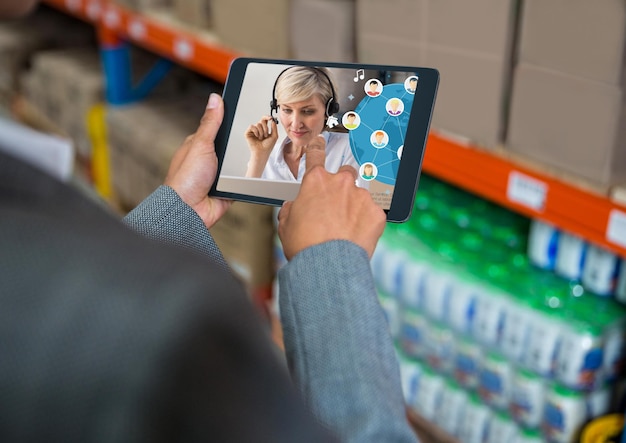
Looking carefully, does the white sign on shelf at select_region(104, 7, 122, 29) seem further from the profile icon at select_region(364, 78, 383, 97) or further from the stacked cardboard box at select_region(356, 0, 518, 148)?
the profile icon at select_region(364, 78, 383, 97)

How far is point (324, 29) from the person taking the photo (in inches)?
69.9

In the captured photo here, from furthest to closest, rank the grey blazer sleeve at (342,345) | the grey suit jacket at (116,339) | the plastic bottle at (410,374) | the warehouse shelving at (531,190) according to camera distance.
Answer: the plastic bottle at (410,374) < the warehouse shelving at (531,190) < the grey blazer sleeve at (342,345) < the grey suit jacket at (116,339)

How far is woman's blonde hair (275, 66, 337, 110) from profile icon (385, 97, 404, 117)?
0.26ft

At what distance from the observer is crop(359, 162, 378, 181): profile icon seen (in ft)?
3.17

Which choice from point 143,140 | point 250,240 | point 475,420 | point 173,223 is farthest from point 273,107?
point 143,140

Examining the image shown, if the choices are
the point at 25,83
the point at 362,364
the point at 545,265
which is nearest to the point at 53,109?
the point at 25,83

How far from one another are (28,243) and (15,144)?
59 millimetres

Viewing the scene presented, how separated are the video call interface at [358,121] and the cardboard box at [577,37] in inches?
15.3

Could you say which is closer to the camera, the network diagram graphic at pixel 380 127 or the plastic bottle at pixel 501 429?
the network diagram graphic at pixel 380 127

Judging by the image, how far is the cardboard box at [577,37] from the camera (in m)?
1.18

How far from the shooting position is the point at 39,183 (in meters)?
0.39

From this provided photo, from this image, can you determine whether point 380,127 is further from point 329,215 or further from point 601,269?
point 601,269

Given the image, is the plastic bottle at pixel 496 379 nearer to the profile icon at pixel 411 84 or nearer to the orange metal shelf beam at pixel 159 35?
the profile icon at pixel 411 84

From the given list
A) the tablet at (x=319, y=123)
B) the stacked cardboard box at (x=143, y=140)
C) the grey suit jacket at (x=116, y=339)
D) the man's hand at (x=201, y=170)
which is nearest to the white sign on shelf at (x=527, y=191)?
the tablet at (x=319, y=123)
